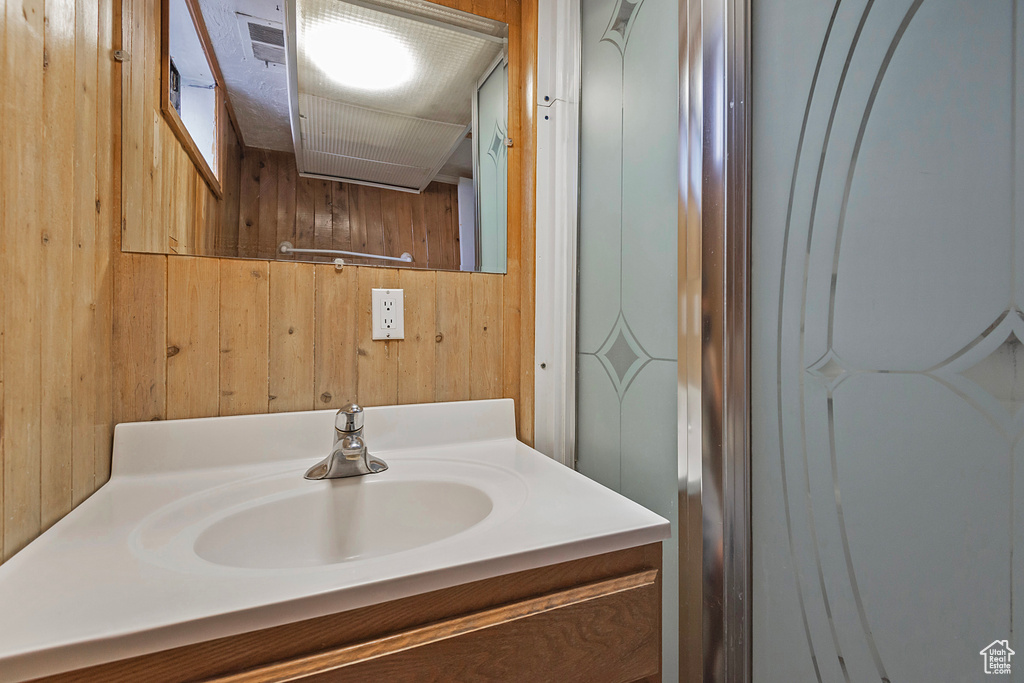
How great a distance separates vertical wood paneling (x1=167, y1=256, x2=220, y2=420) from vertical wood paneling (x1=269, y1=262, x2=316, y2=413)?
103 millimetres

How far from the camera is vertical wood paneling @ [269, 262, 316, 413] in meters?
0.97

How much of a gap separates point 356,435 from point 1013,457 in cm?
88

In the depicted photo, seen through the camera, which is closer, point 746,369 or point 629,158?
point 746,369

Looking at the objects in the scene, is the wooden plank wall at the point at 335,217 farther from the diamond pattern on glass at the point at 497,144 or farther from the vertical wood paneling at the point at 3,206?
the vertical wood paneling at the point at 3,206

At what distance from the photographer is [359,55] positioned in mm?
1054

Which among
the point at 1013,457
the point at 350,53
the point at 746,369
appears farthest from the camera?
the point at 350,53

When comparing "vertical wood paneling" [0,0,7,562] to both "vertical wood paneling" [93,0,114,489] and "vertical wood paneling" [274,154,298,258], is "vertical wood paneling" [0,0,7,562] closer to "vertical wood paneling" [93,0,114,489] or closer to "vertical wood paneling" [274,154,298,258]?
"vertical wood paneling" [93,0,114,489]

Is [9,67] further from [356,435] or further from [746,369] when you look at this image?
[746,369]

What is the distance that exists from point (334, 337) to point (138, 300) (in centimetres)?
36

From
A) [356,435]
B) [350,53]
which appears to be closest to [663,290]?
[356,435]

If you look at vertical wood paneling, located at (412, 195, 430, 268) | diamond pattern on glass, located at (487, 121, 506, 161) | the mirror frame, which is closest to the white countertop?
vertical wood paneling, located at (412, 195, 430, 268)

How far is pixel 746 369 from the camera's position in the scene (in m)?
0.63

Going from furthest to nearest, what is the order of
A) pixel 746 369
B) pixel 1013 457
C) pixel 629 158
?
pixel 629 158 < pixel 746 369 < pixel 1013 457

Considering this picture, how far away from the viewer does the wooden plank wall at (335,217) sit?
3.16ft
